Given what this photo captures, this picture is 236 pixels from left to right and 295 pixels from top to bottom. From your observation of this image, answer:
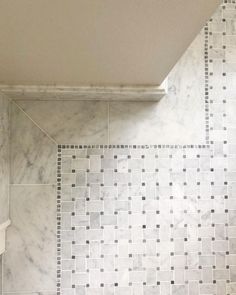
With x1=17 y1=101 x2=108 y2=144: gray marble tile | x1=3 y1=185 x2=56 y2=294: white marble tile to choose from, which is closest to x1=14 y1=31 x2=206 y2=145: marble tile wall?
x1=17 y1=101 x2=108 y2=144: gray marble tile

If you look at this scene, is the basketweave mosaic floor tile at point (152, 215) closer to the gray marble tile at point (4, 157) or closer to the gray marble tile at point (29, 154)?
the gray marble tile at point (29, 154)

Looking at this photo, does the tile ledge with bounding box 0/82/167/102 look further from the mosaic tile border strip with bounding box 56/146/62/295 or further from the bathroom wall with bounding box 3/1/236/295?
the mosaic tile border strip with bounding box 56/146/62/295

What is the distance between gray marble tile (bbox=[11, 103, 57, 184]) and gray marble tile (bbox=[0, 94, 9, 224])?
0.12ft

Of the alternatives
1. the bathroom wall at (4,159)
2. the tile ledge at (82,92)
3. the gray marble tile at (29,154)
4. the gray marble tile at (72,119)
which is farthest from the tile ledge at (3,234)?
the tile ledge at (82,92)

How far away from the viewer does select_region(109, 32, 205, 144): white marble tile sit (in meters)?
1.46

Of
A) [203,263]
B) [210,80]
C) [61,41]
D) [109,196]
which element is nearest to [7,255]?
[109,196]

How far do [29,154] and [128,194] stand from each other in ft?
1.36

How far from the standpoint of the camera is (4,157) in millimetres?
1364

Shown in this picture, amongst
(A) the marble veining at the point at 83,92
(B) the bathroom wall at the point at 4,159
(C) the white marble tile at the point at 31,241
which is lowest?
(C) the white marble tile at the point at 31,241

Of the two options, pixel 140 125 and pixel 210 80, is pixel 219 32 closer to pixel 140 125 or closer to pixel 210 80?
pixel 210 80

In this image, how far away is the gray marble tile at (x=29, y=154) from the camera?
1431mm

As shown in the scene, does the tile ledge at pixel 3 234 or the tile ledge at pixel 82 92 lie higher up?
the tile ledge at pixel 82 92

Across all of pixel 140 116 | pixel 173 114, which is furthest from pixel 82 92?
pixel 173 114

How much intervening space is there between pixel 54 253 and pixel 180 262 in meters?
0.49
